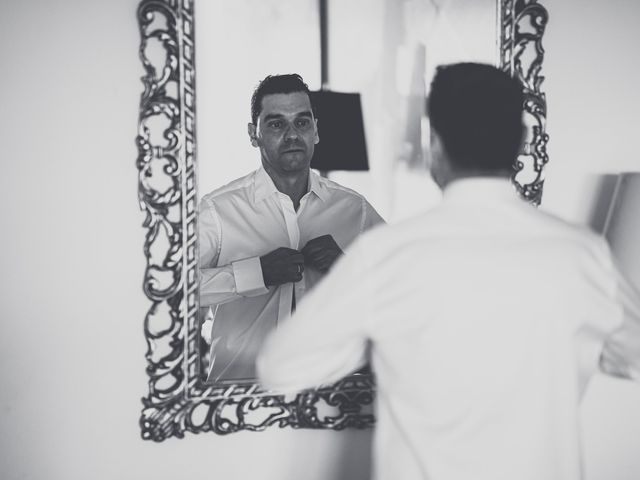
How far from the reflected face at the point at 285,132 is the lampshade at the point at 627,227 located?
756 millimetres

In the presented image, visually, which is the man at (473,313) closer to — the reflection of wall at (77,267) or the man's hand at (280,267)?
the man's hand at (280,267)

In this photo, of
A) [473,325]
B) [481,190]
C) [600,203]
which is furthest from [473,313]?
[600,203]

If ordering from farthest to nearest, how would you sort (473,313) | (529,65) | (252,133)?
1. (529,65)
2. (252,133)
3. (473,313)

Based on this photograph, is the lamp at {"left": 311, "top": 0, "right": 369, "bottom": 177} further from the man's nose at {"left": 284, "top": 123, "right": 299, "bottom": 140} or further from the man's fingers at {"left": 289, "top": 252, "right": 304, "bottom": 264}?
the man's fingers at {"left": 289, "top": 252, "right": 304, "bottom": 264}

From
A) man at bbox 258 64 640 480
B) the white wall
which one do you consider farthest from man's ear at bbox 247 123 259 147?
the white wall

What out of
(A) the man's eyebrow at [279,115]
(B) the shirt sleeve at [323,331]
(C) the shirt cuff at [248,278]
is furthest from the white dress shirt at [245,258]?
(B) the shirt sleeve at [323,331]

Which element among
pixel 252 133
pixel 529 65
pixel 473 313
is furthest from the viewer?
pixel 529 65

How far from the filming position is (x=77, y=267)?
52.0 inches

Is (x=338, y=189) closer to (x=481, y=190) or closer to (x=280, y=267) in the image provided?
(x=280, y=267)

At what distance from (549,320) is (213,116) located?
2.85 ft

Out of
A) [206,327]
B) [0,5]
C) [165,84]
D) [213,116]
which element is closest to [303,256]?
[206,327]

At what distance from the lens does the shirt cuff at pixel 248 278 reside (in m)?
1.33

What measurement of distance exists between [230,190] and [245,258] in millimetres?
167

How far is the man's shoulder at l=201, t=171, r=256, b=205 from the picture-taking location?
1.32m
